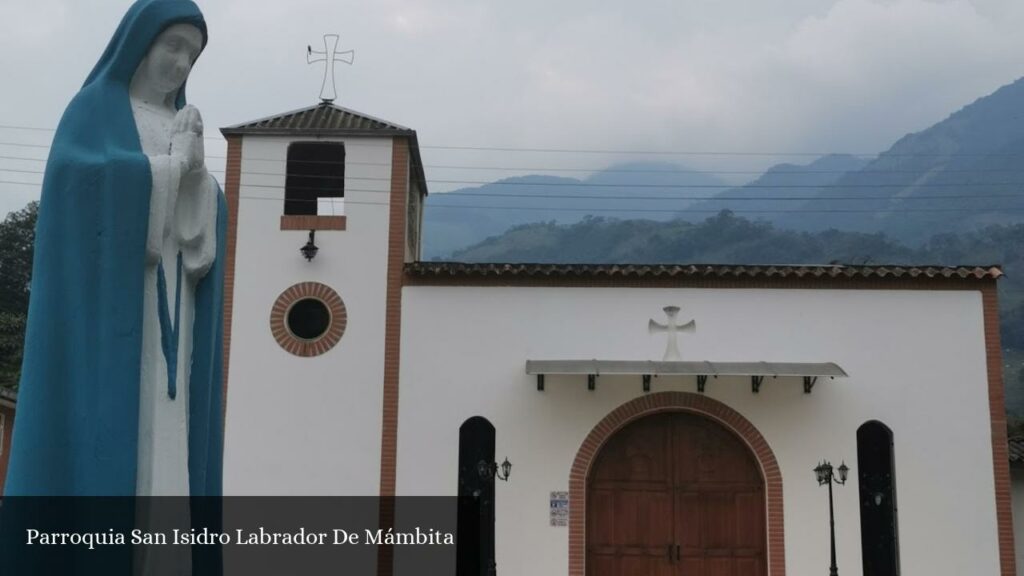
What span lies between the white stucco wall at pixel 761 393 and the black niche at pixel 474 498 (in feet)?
0.54

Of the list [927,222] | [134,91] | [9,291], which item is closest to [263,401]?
[134,91]

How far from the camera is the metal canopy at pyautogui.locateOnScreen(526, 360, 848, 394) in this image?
477 inches

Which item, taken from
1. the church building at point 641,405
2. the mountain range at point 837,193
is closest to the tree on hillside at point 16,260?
the church building at point 641,405

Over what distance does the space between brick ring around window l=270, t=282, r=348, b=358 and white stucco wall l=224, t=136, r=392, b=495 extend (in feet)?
0.31

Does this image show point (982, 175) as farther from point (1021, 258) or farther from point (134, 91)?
point (134, 91)

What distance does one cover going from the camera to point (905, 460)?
12.6 metres

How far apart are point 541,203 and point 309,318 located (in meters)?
144

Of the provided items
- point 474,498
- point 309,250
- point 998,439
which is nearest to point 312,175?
point 309,250

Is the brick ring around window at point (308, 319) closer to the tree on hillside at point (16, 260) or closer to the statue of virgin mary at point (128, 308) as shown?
the statue of virgin mary at point (128, 308)

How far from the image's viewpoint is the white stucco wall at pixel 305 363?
1290 centimetres

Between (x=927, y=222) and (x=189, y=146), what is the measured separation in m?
112

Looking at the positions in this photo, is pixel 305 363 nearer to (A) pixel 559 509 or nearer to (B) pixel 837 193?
(A) pixel 559 509

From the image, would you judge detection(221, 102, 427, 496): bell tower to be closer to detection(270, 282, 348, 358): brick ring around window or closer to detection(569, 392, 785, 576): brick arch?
detection(270, 282, 348, 358): brick ring around window

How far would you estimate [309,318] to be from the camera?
13.5 meters
